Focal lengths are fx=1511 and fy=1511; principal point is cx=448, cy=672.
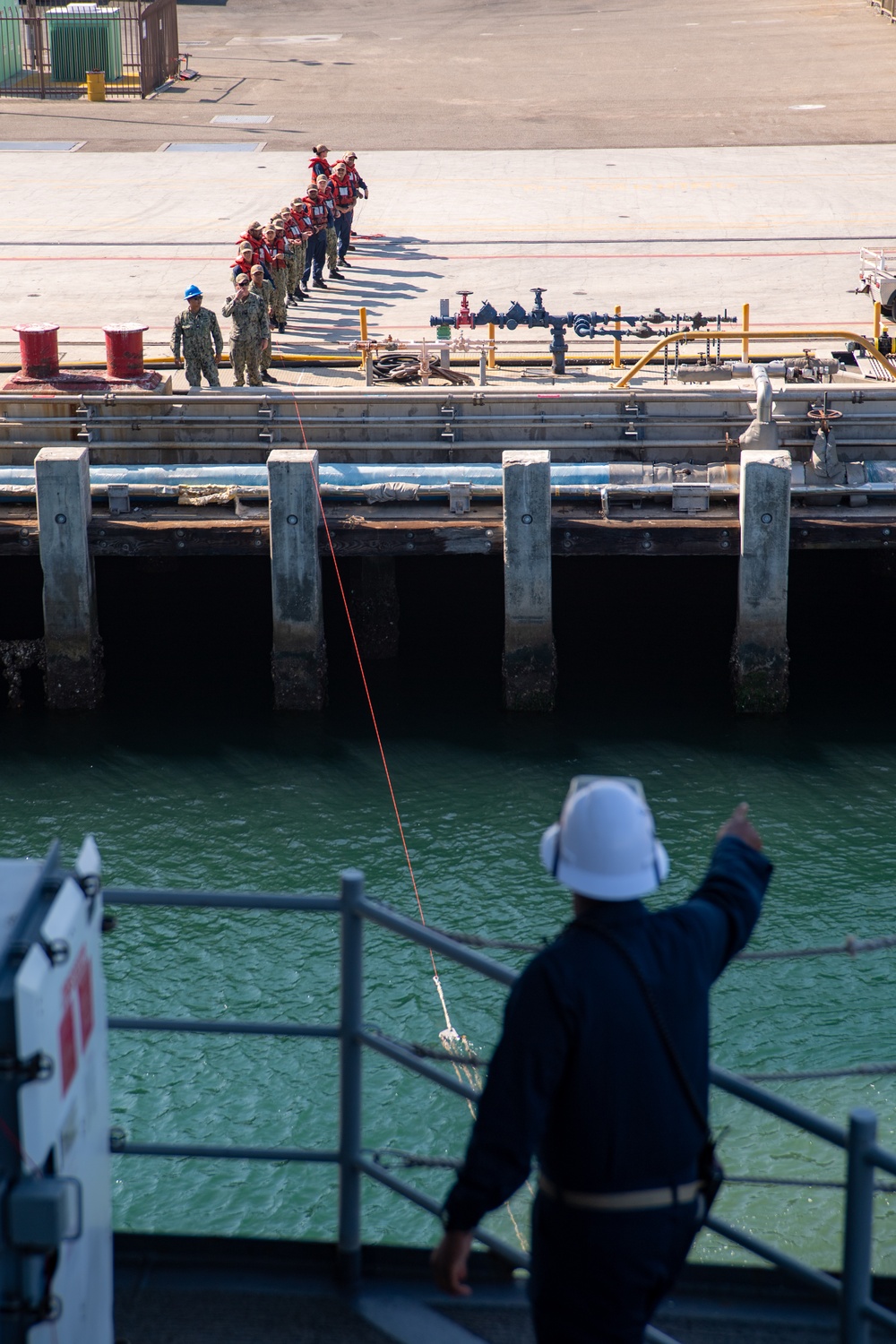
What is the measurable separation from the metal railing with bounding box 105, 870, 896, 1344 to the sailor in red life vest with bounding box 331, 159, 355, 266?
2354 cm

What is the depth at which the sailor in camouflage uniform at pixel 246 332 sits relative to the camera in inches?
725

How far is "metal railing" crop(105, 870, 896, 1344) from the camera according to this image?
3.35m

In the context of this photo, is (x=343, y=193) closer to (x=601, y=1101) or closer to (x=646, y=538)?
(x=646, y=538)

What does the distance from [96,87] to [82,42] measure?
2.95 m

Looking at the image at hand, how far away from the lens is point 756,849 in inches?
143

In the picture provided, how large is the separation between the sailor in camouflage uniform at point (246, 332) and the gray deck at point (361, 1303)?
50.0 ft

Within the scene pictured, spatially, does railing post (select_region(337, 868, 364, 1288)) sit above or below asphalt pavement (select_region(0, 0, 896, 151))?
below

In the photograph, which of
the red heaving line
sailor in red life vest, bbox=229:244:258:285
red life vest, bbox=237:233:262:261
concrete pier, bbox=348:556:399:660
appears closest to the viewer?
the red heaving line

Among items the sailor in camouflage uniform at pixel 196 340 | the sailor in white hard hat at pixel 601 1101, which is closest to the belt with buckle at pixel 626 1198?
the sailor in white hard hat at pixel 601 1101

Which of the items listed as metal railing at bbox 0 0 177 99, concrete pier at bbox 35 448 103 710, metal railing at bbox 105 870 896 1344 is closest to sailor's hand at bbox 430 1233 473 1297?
metal railing at bbox 105 870 896 1344

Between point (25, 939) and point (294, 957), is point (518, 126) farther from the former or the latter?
point (25, 939)

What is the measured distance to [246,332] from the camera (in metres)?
18.5

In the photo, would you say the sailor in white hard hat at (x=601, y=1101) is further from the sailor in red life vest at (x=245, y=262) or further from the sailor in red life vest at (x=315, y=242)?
the sailor in red life vest at (x=315, y=242)

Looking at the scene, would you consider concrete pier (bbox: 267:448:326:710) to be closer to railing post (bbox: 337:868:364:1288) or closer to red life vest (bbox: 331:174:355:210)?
railing post (bbox: 337:868:364:1288)
